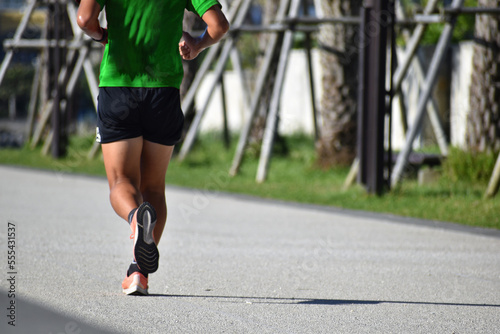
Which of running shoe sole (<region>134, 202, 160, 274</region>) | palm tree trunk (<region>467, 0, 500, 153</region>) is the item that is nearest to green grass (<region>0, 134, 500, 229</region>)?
palm tree trunk (<region>467, 0, 500, 153</region>)

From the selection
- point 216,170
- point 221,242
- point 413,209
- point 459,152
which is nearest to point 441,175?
point 459,152

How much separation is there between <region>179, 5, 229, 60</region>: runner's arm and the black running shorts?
253mm

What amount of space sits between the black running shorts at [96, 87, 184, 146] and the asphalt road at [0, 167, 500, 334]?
2.99 feet

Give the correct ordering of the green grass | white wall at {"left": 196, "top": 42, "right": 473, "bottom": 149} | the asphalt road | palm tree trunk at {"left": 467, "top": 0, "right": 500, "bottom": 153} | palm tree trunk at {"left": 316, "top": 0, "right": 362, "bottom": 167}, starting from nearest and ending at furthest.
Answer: the asphalt road, the green grass, palm tree trunk at {"left": 467, "top": 0, "right": 500, "bottom": 153}, palm tree trunk at {"left": 316, "top": 0, "right": 362, "bottom": 167}, white wall at {"left": 196, "top": 42, "right": 473, "bottom": 149}

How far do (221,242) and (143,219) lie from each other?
→ 9.14 ft

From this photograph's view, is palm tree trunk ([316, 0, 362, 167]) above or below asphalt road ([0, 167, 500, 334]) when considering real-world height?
above

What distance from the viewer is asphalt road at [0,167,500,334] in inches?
162

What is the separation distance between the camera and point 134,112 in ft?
15.0

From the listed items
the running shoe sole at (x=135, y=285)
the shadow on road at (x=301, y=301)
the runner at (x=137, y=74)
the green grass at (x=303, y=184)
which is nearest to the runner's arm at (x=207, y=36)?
Result: the runner at (x=137, y=74)

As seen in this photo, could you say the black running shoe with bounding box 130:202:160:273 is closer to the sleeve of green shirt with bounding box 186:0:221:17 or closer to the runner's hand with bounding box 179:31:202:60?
the runner's hand with bounding box 179:31:202:60

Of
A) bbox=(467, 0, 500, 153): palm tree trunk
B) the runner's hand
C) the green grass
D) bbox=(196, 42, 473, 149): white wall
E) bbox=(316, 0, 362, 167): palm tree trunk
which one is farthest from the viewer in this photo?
bbox=(196, 42, 473, 149): white wall

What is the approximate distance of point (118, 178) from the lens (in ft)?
15.1

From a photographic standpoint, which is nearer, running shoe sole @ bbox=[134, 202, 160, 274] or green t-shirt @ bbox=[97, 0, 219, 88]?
running shoe sole @ bbox=[134, 202, 160, 274]

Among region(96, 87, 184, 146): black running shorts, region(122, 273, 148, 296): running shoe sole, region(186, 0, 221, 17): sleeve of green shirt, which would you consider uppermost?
region(186, 0, 221, 17): sleeve of green shirt
